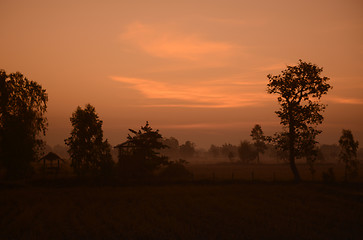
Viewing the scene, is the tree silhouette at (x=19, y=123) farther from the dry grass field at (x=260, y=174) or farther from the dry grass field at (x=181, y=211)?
the dry grass field at (x=260, y=174)

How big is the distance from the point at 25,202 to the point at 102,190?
32.6 ft

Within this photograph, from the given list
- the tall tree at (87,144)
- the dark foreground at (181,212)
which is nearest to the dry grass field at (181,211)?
the dark foreground at (181,212)

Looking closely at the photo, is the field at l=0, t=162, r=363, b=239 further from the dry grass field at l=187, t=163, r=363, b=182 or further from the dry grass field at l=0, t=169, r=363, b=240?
the dry grass field at l=187, t=163, r=363, b=182

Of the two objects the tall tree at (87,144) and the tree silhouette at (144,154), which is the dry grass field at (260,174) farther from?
the tall tree at (87,144)

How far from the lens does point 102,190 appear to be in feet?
129

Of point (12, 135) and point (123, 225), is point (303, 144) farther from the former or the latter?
point (12, 135)

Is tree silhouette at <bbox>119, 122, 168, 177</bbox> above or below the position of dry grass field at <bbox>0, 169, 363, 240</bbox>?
above

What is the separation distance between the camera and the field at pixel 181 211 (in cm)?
2022

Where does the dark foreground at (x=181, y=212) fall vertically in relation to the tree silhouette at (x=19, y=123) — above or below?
below

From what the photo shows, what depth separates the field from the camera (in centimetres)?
2022

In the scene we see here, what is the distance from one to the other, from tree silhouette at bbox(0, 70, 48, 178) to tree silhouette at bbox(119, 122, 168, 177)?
536 inches

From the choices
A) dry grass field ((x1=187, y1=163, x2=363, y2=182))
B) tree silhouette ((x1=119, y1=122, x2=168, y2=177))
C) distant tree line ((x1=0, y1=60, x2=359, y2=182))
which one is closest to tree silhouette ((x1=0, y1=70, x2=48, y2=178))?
distant tree line ((x1=0, y1=60, x2=359, y2=182))

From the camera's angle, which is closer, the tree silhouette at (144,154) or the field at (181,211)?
the field at (181,211)

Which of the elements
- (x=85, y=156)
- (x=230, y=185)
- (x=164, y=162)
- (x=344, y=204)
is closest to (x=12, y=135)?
(x=85, y=156)
